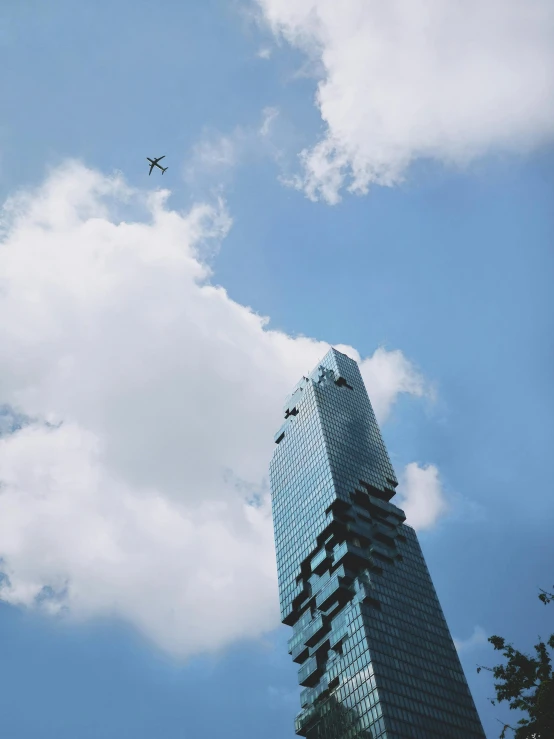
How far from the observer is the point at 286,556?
143 meters

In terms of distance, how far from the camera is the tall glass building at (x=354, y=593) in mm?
106000

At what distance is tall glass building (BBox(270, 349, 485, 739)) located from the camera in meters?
106

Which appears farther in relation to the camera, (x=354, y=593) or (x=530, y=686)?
(x=354, y=593)

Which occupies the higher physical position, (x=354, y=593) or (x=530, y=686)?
(x=354, y=593)

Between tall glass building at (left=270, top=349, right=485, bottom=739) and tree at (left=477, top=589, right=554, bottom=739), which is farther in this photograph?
tall glass building at (left=270, top=349, right=485, bottom=739)

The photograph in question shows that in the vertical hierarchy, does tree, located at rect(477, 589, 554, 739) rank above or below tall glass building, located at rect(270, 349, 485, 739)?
below

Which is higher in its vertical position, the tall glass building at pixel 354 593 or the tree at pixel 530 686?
the tall glass building at pixel 354 593

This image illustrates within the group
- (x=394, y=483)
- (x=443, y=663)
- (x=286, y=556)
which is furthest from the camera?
(x=394, y=483)

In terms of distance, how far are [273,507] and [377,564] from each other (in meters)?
38.7

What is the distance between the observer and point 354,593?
397 feet

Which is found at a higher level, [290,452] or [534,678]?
[290,452]

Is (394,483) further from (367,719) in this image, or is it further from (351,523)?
(367,719)

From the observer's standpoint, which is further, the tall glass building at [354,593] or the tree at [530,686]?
the tall glass building at [354,593]

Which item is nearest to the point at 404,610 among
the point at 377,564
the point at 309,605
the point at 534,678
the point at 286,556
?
the point at 377,564
